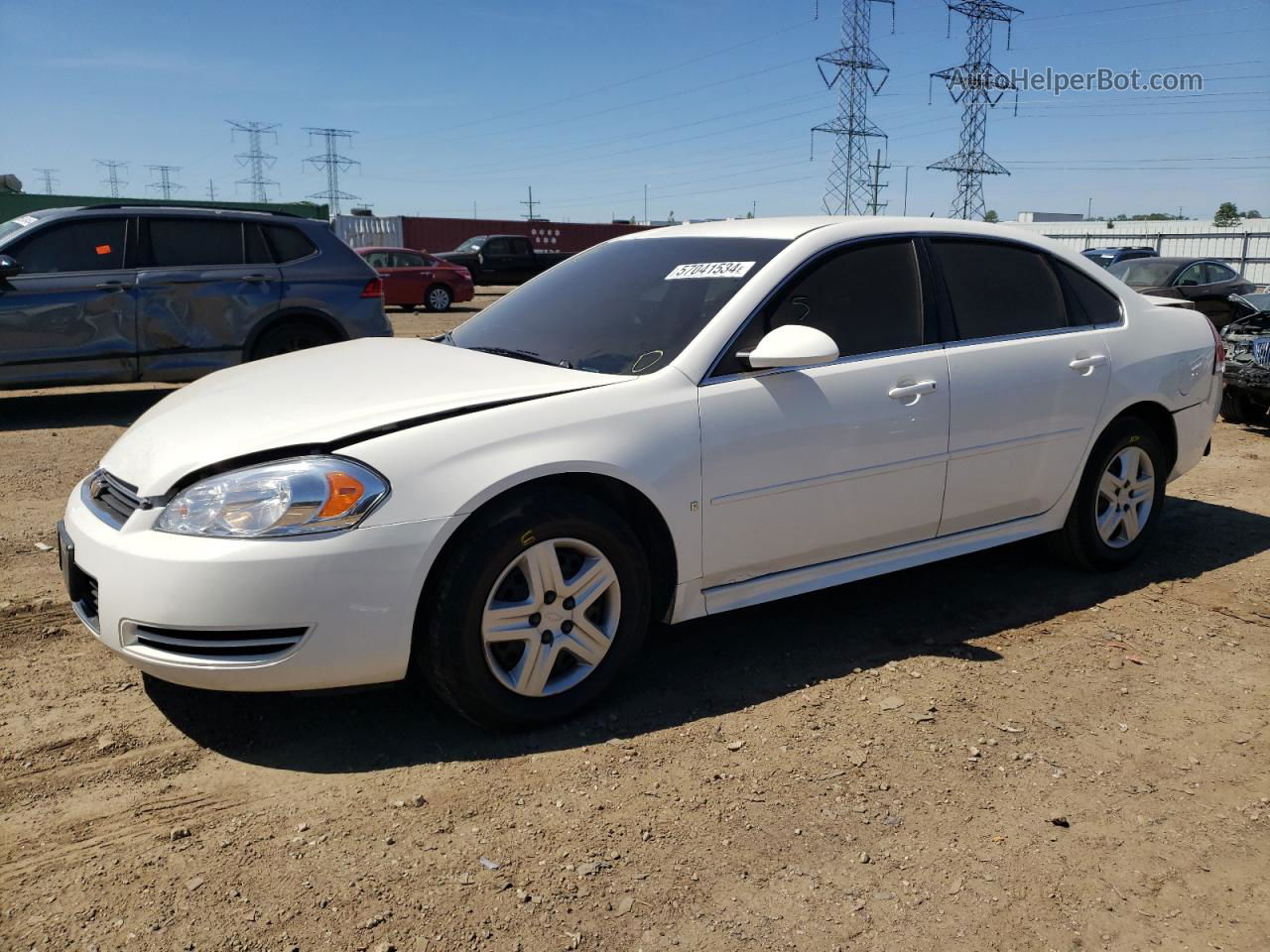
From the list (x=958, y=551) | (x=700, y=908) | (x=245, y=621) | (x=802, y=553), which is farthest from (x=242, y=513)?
(x=958, y=551)

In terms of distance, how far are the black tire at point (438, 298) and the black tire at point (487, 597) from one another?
20.3 meters

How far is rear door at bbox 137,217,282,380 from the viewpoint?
27.0ft

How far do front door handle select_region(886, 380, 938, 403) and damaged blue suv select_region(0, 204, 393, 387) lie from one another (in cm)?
628

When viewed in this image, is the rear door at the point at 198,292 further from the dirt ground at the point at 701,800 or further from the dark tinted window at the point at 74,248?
the dirt ground at the point at 701,800

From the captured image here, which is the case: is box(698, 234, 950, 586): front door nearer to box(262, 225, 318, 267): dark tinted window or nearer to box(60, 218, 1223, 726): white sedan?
box(60, 218, 1223, 726): white sedan

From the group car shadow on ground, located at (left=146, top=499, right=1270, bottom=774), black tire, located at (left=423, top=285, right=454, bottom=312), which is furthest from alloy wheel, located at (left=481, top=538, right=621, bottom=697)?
black tire, located at (left=423, top=285, right=454, bottom=312)

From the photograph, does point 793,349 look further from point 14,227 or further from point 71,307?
point 14,227

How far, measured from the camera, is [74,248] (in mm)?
8070

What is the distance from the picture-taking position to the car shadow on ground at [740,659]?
3.12 metres

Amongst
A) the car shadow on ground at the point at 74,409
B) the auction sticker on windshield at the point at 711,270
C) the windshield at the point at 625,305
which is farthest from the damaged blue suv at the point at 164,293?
the auction sticker on windshield at the point at 711,270

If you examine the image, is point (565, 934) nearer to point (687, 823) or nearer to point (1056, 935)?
point (687, 823)

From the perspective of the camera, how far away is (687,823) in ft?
9.00

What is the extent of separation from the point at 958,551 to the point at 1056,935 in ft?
6.54

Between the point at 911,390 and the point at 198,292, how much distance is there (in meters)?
6.60
